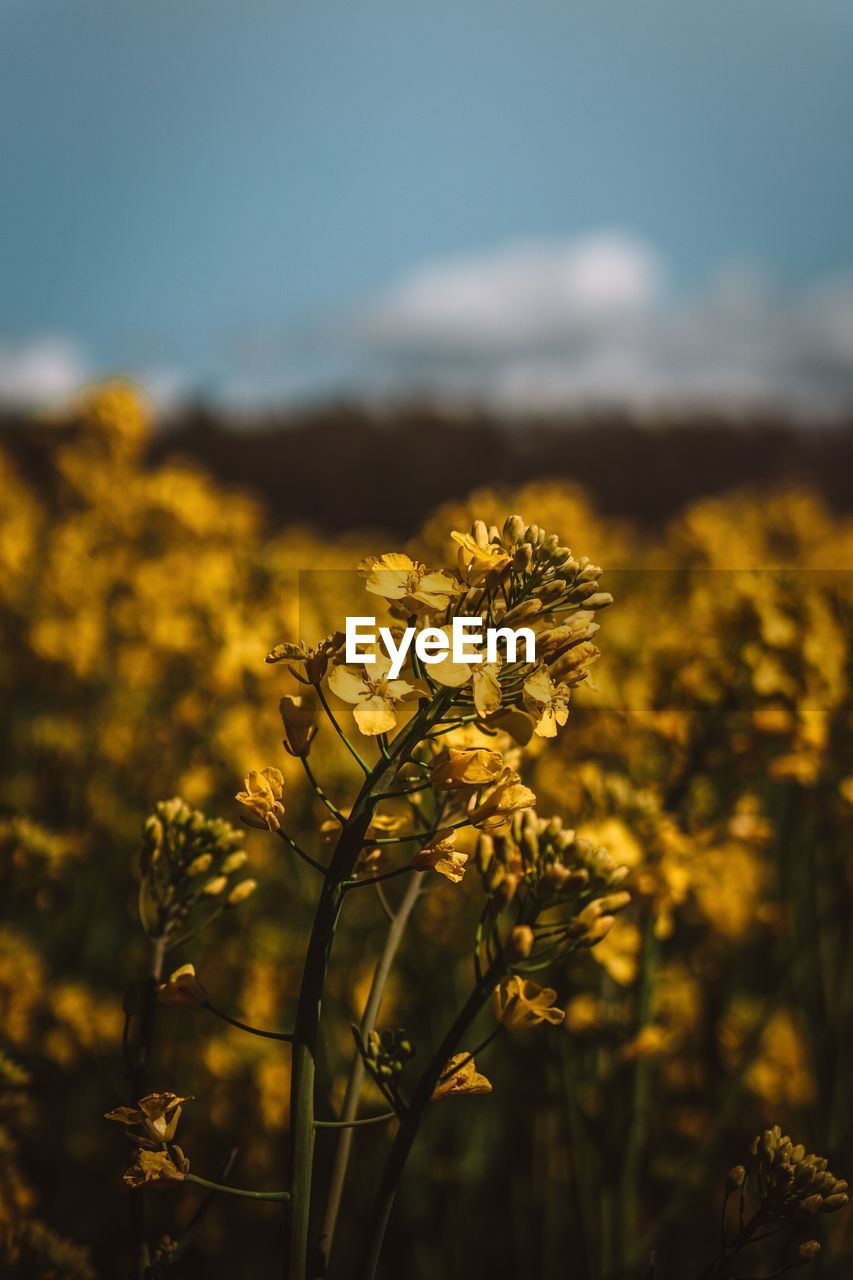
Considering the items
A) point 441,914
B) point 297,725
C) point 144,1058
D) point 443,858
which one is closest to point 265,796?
point 297,725

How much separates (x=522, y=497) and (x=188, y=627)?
228 cm

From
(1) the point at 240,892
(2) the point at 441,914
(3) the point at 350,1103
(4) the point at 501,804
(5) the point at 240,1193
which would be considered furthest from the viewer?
(2) the point at 441,914

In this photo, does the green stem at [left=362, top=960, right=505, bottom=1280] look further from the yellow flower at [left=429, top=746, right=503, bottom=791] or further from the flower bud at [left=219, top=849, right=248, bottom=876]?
the flower bud at [left=219, top=849, right=248, bottom=876]

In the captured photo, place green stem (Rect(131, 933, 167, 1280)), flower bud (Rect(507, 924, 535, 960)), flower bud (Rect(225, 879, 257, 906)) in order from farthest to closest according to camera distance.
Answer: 1. flower bud (Rect(225, 879, 257, 906))
2. green stem (Rect(131, 933, 167, 1280))
3. flower bud (Rect(507, 924, 535, 960))

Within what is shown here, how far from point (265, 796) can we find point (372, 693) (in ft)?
0.61

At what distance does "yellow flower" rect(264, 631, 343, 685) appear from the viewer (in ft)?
3.14

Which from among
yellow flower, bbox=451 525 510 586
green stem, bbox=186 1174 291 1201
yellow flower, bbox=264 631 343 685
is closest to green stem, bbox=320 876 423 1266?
green stem, bbox=186 1174 291 1201

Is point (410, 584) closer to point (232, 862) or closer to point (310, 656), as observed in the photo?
point (310, 656)

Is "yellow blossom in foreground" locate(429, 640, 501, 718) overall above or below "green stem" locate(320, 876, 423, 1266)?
above

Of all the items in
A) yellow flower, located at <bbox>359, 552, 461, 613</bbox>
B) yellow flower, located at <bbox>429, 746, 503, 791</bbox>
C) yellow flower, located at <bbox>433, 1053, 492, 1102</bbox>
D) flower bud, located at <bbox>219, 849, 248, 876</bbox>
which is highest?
yellow flower, located at <bbox>359, 552, 461, 613</bbox>

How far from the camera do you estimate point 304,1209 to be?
0.92m

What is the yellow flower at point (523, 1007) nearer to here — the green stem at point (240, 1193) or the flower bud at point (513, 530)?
the green stem at point (240, 1193)

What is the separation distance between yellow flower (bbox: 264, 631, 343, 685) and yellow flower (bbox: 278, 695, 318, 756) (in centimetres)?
8

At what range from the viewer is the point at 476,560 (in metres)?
0.94
